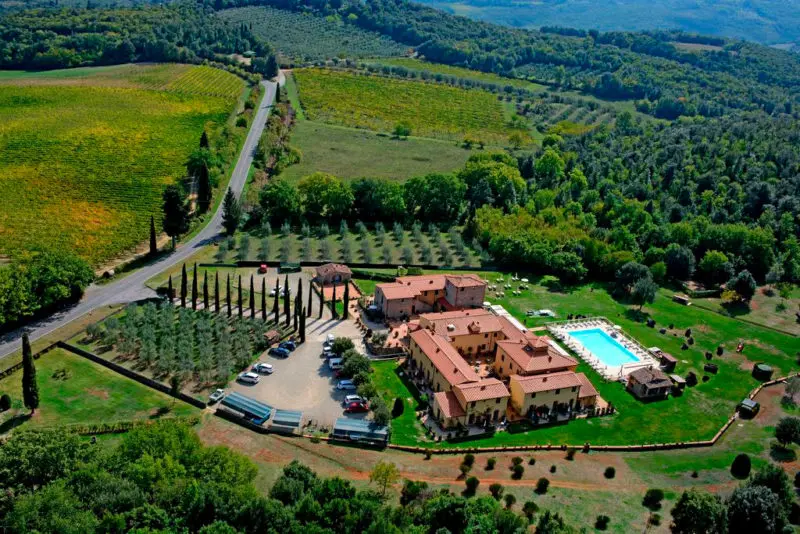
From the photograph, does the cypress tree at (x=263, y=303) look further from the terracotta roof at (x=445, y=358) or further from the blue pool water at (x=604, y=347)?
the blue pool water at (x=604, y=347)

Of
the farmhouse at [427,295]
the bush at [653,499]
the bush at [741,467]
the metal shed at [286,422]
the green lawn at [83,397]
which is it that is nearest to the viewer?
the bush at [653,499]

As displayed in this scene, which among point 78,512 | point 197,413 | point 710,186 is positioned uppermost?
point 710,186

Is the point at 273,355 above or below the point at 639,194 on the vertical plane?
below

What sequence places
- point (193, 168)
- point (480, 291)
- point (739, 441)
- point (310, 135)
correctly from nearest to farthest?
point (739, 441), point (480, 291), point (193, 168), point (310, 135)

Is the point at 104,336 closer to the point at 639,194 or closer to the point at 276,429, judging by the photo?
the point at 276,429

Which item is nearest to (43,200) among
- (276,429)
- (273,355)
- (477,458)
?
(273,355)

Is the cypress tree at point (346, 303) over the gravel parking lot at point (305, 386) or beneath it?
over

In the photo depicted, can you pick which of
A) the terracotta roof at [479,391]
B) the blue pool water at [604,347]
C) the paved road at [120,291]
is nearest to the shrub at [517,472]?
the terracotta roof at [479,391]
